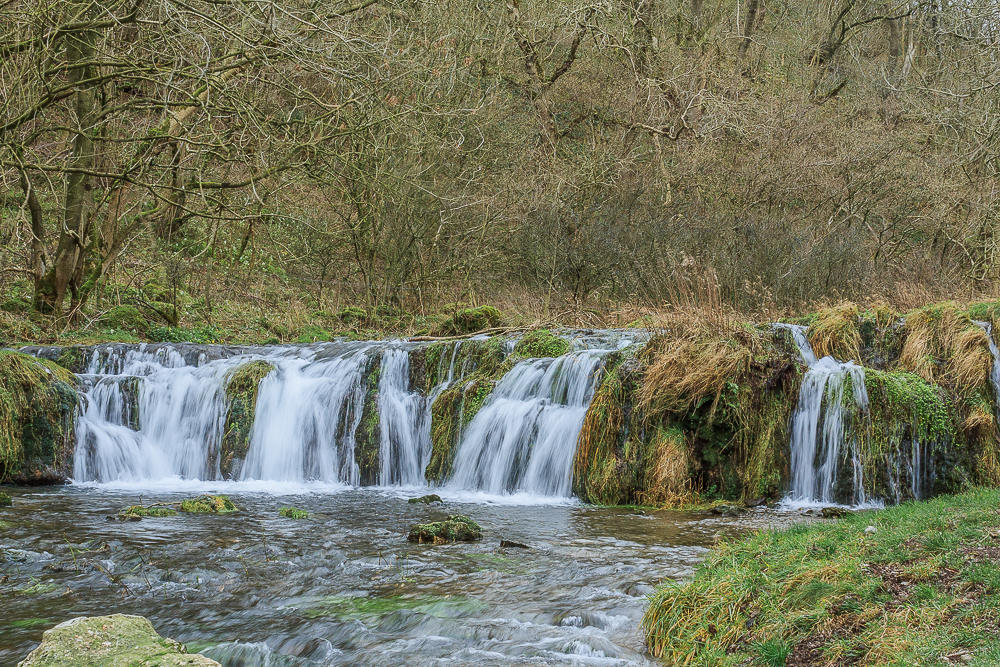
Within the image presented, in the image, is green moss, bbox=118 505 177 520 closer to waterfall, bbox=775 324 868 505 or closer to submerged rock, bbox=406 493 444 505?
submerged rock, bbox=406 493 444 505

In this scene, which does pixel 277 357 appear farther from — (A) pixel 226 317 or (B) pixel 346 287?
(B) pixel 346 287

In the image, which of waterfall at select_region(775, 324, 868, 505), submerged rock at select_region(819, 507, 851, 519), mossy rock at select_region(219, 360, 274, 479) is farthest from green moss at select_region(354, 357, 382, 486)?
submerged rock at select_region(819, 507, 851, 519)

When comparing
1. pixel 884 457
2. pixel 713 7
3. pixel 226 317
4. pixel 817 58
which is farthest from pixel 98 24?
pixel 817 58

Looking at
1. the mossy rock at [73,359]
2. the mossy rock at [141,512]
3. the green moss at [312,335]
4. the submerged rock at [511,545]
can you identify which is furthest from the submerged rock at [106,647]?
the green moss at [312,335]

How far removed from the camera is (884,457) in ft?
30.8

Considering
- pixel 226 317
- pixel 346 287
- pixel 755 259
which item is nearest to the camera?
pixel 755 259

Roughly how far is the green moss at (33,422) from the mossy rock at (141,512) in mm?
2961

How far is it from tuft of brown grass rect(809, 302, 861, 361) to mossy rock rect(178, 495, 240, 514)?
7.20 meters

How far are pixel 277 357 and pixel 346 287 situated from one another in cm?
644

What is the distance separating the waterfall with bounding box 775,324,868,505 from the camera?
9.45 meters

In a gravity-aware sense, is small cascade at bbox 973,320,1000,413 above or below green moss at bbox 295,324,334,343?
below

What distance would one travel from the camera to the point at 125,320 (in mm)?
15664

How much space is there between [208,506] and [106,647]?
5.57m

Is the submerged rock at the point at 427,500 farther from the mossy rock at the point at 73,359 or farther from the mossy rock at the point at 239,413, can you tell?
the mossy rock at the point at 73,359
